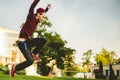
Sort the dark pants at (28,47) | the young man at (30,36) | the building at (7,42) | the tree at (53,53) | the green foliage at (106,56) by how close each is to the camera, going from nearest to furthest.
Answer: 1. the young man at (30,36)
2. the dark pants at (28,47)
3. the tree at (53,53)
4. the green foliage at (106,56)
5. the building at (7,42)

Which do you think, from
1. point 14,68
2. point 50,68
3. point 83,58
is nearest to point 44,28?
point 50,68

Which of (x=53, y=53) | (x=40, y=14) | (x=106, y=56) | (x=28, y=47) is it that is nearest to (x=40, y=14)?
(x=40, y=14)

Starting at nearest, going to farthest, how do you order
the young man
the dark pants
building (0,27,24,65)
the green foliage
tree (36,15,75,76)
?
1. the young man
2. the dark pants
3. tree (36,15,75,76)
4. the green foliage
5. building (0,27,24,65)

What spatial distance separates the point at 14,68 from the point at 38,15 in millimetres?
2471

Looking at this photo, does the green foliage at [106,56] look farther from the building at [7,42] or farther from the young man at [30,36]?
the young man at [30,36]

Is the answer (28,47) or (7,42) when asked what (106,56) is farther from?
(28,47)


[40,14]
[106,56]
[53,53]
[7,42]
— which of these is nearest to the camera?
[40,14]

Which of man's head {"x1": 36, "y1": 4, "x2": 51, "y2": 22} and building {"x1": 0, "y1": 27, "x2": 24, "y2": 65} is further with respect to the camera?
building {"x1": 0, "y1": 27, "x2": 24, "y2": 65}

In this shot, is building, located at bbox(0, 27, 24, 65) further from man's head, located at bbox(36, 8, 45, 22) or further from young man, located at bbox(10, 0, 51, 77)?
man's head, located at bbox(36, 8, 45, 22)

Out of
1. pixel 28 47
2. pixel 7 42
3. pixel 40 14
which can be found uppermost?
pixel 7 42

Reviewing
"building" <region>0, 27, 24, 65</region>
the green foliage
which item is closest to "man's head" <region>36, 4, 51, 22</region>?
the green foliage

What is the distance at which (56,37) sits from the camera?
68.5m

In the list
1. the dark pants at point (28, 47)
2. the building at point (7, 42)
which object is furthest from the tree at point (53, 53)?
the dark pants at point (28, 47)

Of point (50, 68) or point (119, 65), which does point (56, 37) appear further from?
point (119, 65)
